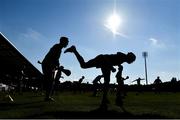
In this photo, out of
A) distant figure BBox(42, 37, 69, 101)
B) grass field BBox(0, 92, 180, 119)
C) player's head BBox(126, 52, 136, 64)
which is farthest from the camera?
distant figure BBox(42, 37, 69, 101)

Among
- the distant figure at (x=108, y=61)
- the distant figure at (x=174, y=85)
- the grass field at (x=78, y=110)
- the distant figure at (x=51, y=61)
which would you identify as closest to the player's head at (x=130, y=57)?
the distant figure at (x=108, y=61)

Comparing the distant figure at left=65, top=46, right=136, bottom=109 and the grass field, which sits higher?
the distant figure at left=65, top=46, right=136, bottom=109

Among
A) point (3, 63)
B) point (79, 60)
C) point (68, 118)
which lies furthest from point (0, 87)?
point (68, 118)

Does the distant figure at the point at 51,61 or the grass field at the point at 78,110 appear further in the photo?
the distant figure at the point at 51,61

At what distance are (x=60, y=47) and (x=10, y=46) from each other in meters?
13.3

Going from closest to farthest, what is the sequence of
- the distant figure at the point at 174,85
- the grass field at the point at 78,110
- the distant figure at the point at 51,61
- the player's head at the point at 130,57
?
1. the grass field at the point at 78,110
2. the player's head at the point at 130,57
3. the distant figure at the point at 51,61
4. the distant figure at the point at 174,85

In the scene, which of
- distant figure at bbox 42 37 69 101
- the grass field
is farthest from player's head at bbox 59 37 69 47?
the grass field

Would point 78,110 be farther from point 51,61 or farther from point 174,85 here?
point 174,85

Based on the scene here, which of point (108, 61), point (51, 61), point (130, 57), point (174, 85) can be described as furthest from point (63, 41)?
point (174, 85)

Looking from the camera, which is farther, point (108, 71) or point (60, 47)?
point (60, 47)

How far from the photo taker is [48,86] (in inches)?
472

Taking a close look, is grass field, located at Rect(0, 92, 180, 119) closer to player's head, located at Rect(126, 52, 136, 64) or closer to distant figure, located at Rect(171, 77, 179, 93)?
player's head, located at Rect(126, 52, 136, 64)

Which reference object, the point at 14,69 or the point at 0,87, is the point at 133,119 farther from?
the point at 14,69

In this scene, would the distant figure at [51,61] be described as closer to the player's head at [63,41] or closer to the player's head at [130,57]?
the player's head at [63,41]
